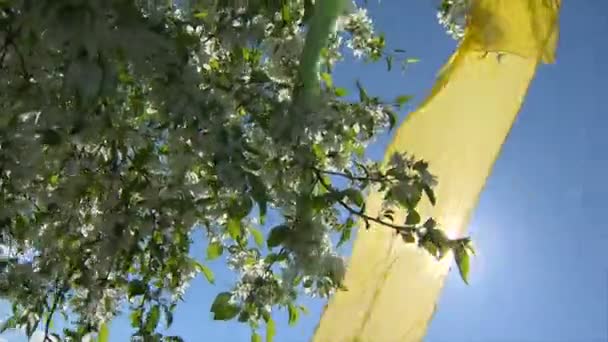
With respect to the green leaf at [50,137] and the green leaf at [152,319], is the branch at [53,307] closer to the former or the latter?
the green leaf at [152,319]

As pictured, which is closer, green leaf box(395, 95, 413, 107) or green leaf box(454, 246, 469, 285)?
green leaf box(454, 246, 469, 285)

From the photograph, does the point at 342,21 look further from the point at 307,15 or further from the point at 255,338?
the point at 255,338

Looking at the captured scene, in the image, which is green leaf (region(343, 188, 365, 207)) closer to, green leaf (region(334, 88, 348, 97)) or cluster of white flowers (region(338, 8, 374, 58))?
green leaf (region(334, 88, 348, 97))

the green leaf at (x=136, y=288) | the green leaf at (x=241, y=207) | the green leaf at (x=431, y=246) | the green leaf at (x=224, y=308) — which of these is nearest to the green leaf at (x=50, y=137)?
the green leaf at (x=241, y=207)

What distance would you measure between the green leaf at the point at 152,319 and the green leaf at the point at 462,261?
85 centimetres

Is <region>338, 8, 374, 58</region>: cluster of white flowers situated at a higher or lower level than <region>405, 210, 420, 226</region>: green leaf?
higher

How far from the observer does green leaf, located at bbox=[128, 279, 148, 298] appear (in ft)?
6.57

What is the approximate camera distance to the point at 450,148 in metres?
2.08

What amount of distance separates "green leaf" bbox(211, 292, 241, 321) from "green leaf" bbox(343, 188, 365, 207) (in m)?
0.31

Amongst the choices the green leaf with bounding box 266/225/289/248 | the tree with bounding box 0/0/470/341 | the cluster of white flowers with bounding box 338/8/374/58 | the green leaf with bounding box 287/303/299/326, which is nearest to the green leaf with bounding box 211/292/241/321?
the tree with bounding box 0/0/470/341

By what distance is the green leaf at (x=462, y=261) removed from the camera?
1532 mm

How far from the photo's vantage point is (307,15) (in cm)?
181

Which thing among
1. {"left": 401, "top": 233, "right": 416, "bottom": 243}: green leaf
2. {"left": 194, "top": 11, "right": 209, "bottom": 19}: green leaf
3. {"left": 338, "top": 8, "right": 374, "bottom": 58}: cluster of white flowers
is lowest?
{"left": 401, "top": 233, "right": 416, "bottom": 243}: green leaf

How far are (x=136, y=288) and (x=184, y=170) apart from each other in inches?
18.0
